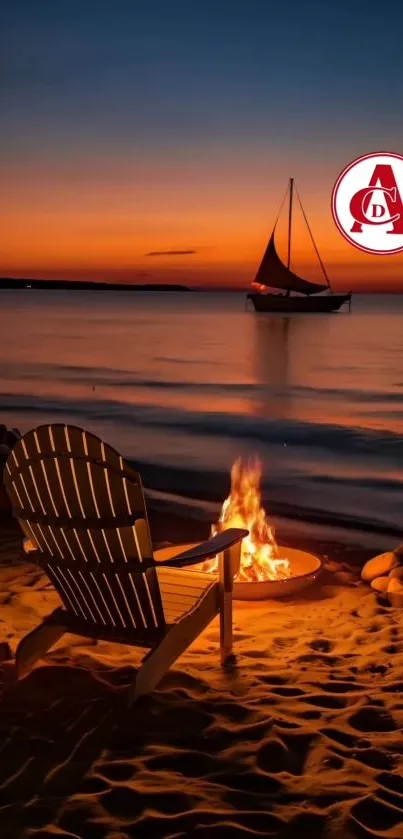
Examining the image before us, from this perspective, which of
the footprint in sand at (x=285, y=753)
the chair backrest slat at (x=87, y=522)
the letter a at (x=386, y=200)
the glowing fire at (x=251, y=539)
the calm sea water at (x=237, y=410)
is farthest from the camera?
the letter a at (x=386, y=200)

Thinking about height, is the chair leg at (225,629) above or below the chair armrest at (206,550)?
below

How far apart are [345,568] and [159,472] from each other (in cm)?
460

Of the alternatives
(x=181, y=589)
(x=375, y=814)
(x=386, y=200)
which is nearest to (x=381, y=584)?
(x=181, y=589)

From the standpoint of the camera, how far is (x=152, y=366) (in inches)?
953

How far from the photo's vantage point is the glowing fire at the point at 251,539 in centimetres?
468

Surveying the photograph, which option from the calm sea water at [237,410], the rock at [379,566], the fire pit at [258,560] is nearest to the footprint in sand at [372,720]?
the fire pit at [258,560]

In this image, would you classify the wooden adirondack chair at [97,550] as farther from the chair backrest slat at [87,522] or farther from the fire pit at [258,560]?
the fire pit at [258,560]

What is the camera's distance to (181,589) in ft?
12.7

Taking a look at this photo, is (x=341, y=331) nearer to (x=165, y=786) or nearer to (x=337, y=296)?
(x=337, y=296)

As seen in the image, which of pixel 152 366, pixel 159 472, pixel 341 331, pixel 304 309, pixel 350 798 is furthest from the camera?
pixel 304 309

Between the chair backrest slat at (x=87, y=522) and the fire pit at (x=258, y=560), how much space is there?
1179 millimetres

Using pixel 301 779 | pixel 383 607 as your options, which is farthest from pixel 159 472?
pixel 301 779

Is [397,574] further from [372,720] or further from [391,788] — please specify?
[391,788]

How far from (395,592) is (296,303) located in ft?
187
